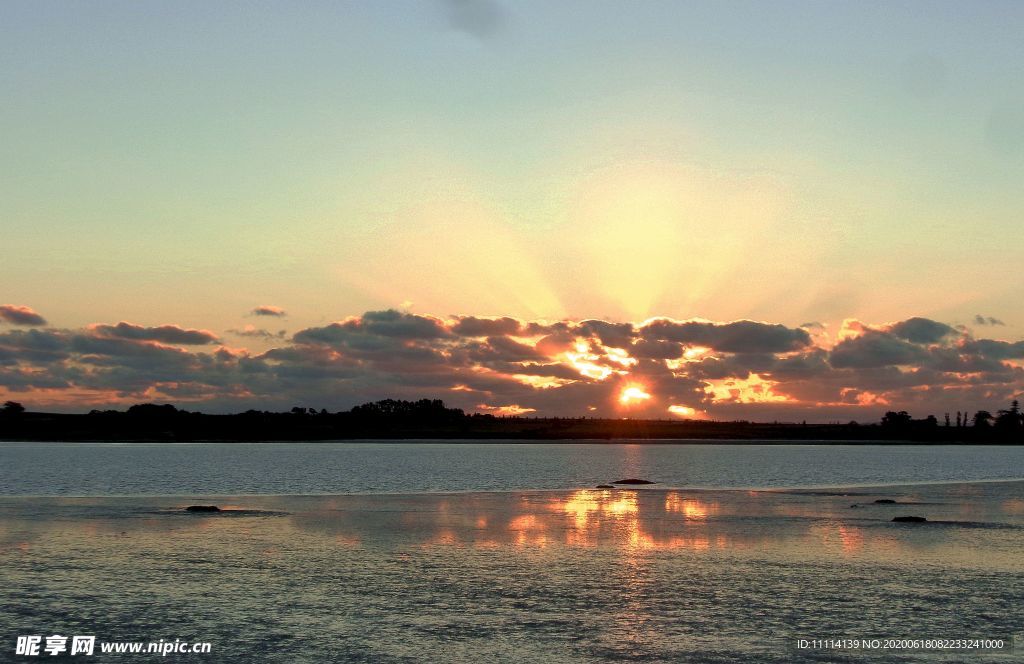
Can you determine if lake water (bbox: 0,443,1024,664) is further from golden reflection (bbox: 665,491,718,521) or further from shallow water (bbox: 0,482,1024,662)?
golden reflection (bbox: 665,491,718,521)

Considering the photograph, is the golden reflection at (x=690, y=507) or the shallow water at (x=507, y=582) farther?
the golden reflection at (x=690, y=507)

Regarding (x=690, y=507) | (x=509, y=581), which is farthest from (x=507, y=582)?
(x=690, y=507)

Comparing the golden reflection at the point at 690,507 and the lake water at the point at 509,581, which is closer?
the lake water at the point at 509,581

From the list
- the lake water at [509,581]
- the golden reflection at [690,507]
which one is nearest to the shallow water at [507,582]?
the lake water at [509,581]

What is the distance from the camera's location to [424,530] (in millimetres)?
43688

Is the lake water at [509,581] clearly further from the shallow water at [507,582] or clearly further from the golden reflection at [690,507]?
the golden reflection at [690,507]

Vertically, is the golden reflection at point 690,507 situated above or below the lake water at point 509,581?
above

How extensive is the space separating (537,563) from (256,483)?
63586 mm

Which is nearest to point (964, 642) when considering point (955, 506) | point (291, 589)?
point (291, 589)

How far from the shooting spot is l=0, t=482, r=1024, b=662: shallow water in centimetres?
2203

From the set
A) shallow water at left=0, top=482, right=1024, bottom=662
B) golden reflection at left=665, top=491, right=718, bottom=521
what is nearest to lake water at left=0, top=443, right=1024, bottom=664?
shallow water at left=0, top=482, right=1024, bottom=662

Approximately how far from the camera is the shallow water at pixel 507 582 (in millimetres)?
22031

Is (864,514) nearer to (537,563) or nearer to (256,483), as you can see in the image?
(537,563)

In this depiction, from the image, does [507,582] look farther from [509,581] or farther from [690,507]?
[690,507]
